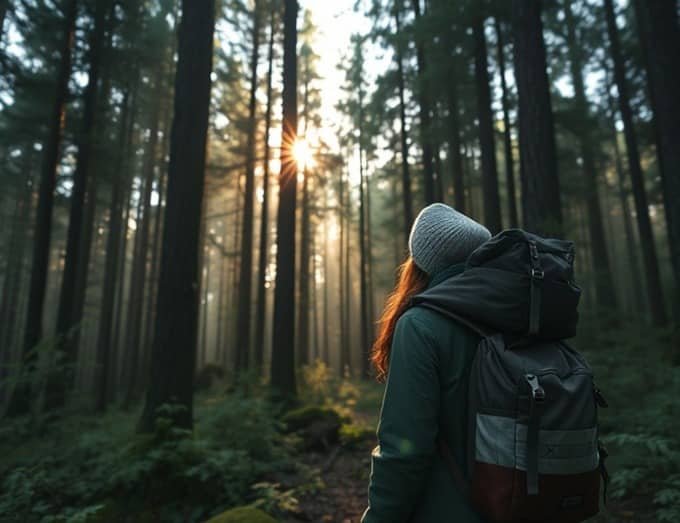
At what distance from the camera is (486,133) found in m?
11.5

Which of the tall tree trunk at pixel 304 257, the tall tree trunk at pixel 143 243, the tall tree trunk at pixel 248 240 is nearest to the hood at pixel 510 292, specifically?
the tall tree trunk at pixel 248 240

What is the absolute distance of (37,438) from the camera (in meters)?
5.36

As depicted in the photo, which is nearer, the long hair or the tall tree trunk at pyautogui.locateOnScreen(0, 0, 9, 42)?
the long hair

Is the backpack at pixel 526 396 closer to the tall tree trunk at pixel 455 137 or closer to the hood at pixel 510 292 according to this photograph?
the hood at pixel 510 292

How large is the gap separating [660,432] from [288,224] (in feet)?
28.5

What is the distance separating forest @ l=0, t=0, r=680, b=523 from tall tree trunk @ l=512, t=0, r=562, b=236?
0.03 m

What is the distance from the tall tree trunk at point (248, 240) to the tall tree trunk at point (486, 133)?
739 centimetres

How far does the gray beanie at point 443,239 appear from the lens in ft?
6.12

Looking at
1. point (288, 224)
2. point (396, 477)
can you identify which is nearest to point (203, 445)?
point (396, 477)

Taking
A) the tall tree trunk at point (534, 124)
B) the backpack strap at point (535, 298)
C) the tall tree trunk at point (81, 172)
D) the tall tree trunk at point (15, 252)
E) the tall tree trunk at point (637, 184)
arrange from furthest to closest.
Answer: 1. the tall tree trunk at point (15, 252)
2. the tall tree trunk at point (637, 184)
3. the tall tree trunk at point (81, 172)
4. the tall tree trunk at point (534, 124)
5. the backpack strap at point (535, 298)

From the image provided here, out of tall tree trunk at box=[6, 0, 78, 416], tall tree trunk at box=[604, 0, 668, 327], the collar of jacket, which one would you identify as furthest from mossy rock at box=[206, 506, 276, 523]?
tall tree trunk at box=[604, 0, 668, 327]

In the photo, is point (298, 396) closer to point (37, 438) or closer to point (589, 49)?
point (37, 438)

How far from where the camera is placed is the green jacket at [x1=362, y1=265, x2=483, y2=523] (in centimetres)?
151

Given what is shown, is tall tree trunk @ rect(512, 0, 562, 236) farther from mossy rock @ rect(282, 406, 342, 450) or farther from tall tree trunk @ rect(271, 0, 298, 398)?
tall tree trunk @ rect(271, 0, 298, 398)
